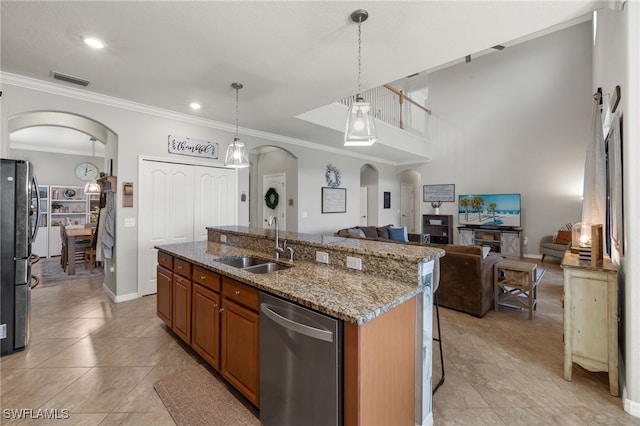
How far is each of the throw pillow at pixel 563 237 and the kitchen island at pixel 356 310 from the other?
20.5 feet

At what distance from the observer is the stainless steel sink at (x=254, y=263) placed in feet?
8.04

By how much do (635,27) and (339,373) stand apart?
2.69 meters

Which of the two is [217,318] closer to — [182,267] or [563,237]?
[182,267]

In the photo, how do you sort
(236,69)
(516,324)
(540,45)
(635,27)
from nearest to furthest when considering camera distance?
1. (635,27)
2. (236,69)
3. (516,324)
4. (540,45)

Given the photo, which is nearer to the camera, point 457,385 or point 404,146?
point 457,385

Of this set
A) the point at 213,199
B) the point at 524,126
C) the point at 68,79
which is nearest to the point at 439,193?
the point at 524,126

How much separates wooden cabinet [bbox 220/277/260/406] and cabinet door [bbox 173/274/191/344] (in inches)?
23.9

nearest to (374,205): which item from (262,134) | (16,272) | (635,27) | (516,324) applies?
(262,134)

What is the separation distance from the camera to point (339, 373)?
1.32 m

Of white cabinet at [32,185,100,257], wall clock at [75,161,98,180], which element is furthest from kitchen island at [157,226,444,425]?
wall clock at [75,161,98,180]

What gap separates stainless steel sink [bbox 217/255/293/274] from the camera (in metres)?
2.45

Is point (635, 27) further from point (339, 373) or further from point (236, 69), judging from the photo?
point (236, 69)

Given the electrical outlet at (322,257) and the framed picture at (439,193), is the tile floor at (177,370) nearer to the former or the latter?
the electrical outlet at (322,257)

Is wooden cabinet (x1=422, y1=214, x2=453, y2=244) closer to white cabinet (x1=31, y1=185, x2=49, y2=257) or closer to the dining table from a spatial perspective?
the dining table
